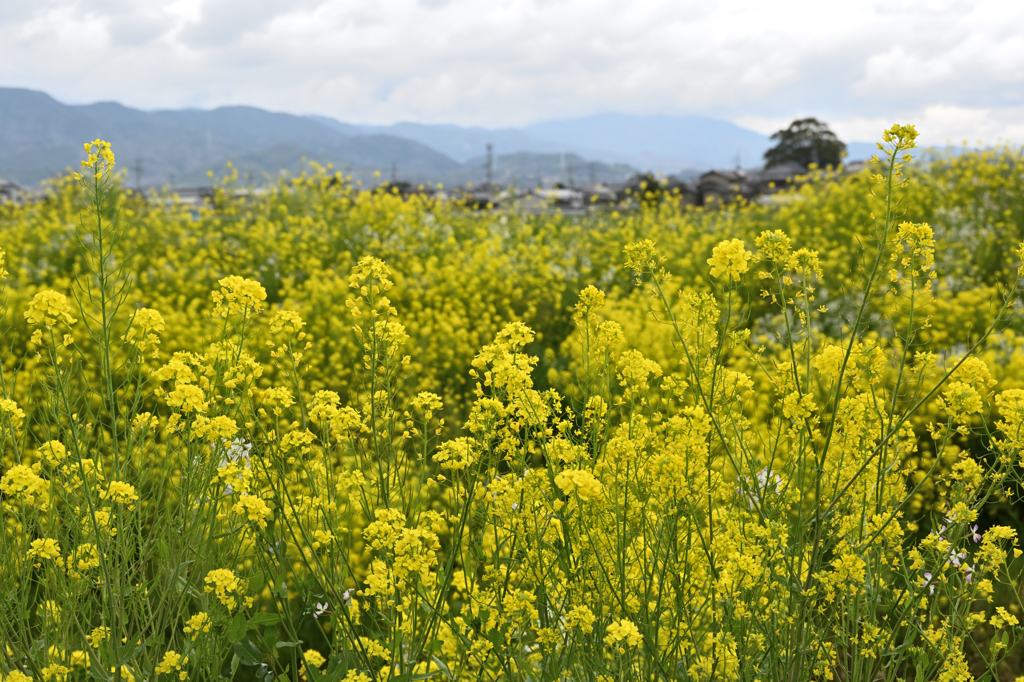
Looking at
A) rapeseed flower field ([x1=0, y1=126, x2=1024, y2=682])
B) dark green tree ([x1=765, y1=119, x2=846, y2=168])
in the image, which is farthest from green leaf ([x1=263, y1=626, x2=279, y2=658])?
dark green tree ([x1=765, y1=119, x2=846, y2=168])

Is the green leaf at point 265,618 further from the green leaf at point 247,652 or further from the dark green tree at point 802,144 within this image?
the dark green tree at point 802,144

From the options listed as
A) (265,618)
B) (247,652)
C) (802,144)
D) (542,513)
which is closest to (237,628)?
(265,618)

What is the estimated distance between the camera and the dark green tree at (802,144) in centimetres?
5338

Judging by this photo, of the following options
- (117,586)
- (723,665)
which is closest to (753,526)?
(723,665)

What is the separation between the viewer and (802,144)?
5619 centimetres

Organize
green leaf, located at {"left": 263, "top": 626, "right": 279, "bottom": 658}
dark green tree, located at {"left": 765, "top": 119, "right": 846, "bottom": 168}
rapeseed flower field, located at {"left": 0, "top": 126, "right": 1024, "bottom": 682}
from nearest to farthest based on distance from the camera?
rapeseed flower field, located at {"left": 0, "top": 126, "right": 1024, "bottom": 682}
green leaf, located at {"left": 263, "top": 626, "right": 279, "bottom": 658}
dark green tree, located at {"left": 765, "top": 119, "right": 846, "bottom": 168}

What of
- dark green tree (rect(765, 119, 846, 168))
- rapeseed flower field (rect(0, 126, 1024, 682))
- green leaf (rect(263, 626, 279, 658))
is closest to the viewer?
rapeseed flower field (rect(0, 126, 1024, 682))

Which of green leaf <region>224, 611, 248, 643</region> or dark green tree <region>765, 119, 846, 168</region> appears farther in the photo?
dark green tree <region>765, 119, 846, 168</region>

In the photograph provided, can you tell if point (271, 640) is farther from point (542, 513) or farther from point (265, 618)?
point (542, 513)

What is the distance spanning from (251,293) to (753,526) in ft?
4.49

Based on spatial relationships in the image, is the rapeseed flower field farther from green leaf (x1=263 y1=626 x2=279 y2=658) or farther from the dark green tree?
the dark green tree

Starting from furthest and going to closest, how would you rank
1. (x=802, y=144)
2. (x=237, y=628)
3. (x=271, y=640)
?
(x=802, y=144), (x=271, y=640), (x=237, y=628)

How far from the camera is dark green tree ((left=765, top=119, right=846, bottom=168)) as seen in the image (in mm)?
53375

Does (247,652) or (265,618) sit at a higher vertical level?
(265,618)
